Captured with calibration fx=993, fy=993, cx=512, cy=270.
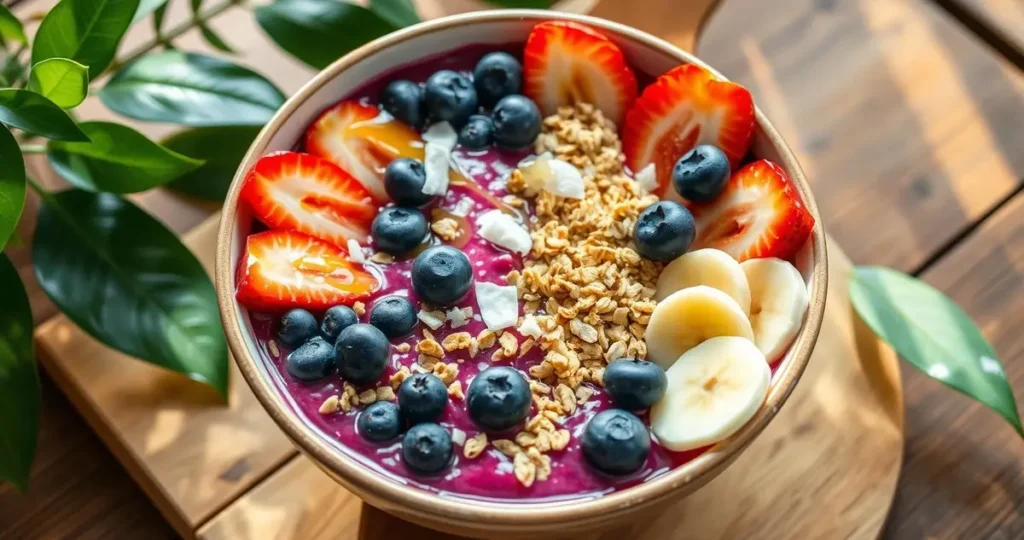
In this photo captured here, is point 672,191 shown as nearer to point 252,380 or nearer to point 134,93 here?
point 252,380

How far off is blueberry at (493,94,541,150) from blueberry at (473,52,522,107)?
3 cm

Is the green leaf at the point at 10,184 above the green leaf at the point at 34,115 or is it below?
below

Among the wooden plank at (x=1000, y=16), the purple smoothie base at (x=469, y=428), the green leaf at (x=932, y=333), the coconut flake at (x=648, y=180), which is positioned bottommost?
the green leaf at (x=932, y=333)

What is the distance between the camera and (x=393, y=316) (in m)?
1.18

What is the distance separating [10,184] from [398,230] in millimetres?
443

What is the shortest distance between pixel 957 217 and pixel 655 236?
73 cm

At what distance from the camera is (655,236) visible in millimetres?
1207

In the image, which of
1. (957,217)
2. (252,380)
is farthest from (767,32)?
(252,380)

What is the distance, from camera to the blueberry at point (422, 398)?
111 centimetres

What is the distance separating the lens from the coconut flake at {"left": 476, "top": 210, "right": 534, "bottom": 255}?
1264 millimetres

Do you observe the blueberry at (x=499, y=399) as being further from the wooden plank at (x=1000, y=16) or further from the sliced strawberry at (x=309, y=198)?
the wooden plank at (x=1000, y=16)

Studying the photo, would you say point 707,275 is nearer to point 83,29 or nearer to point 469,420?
point 469,420

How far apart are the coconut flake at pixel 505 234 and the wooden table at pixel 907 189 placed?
1.98 feet

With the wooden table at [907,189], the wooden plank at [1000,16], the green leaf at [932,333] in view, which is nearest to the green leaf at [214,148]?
the wooden table at [907,189]
